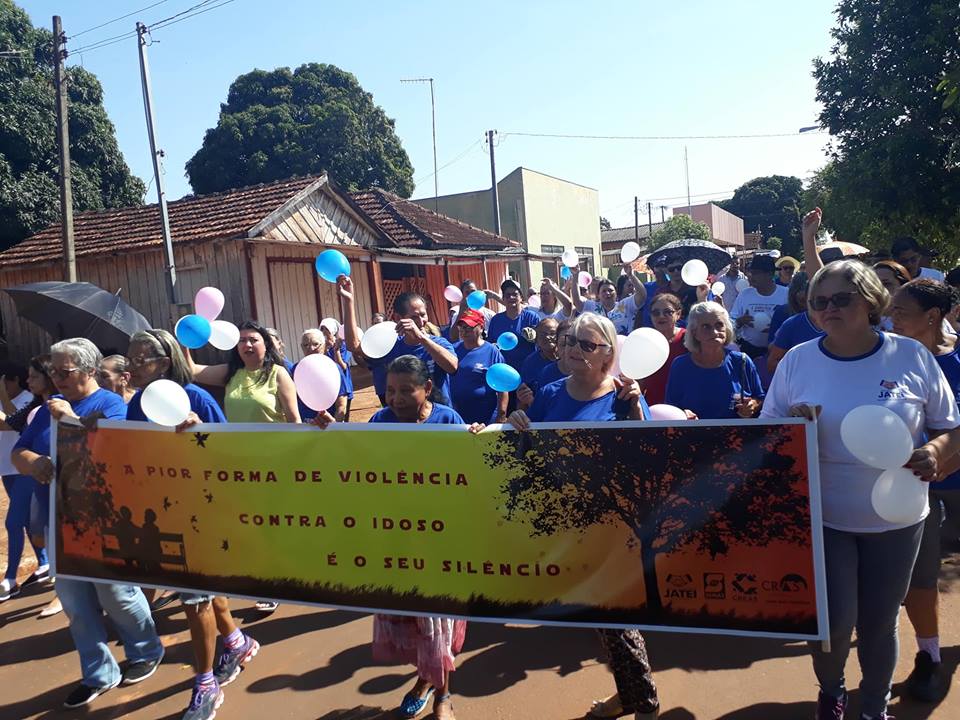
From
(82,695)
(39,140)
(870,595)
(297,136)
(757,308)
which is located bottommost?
(82,695)

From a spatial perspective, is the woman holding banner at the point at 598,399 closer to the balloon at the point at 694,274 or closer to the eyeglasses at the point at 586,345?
the eyeglasses at the point at 586,345

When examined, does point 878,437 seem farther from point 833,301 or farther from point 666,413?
point 666,413

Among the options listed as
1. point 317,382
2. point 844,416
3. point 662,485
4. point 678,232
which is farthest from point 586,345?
point 678,232

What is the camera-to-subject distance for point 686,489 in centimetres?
249

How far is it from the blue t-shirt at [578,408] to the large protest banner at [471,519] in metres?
0.19

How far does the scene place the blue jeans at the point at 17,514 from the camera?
14.3 ft

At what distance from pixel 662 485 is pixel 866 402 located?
2.34 ft

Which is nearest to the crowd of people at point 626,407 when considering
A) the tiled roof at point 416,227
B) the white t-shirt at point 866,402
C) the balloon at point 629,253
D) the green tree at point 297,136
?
the white t-shirt at point 866,402

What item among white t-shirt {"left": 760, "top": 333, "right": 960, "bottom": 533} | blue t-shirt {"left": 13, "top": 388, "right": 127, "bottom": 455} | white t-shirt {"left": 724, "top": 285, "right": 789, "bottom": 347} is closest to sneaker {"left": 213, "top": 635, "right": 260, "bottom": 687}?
blue t-shirt {"left": 13, "top": 388, "right": 127, "bottom": 455}

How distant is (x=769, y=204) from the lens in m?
56.4

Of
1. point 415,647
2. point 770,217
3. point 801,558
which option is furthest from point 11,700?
point 770,217

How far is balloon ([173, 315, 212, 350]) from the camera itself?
12.2 feet

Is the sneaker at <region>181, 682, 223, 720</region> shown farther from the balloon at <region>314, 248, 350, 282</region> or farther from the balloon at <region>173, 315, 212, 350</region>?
the balloon at <region>314, 248, 350, 282</region>

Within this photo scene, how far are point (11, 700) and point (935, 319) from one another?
14.8 feet
